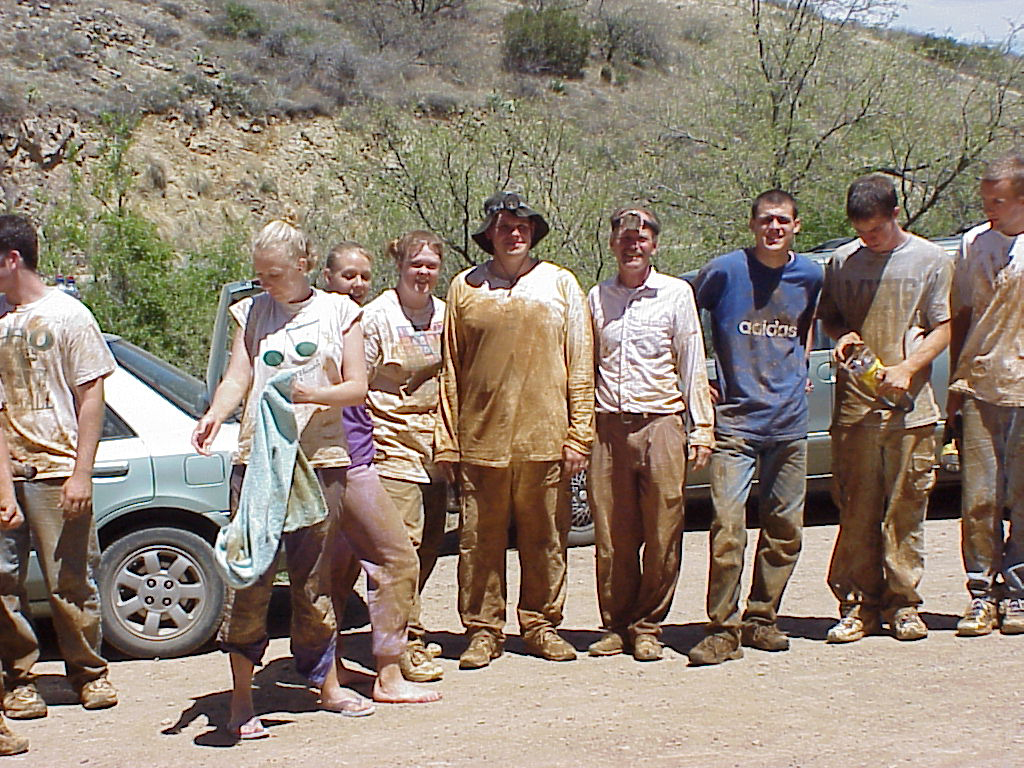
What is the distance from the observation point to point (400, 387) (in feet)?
17.7

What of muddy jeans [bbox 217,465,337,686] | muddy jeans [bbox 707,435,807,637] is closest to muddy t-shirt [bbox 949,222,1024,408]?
muddy jeans [bbox 707,435,807,637]

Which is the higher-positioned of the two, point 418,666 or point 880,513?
point 880,513

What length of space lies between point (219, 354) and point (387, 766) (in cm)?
268

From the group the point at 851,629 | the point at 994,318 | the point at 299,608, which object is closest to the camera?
the point at 299,608

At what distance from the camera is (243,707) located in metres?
4.54

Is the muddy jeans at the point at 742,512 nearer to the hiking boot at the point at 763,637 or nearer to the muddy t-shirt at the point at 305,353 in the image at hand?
the hiking boot at the point at 763,637

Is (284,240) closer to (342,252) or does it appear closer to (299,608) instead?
(342,252)

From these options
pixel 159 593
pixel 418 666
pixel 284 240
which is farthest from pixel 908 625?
pixel 159 593

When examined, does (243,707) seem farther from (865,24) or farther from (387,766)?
(865,24)

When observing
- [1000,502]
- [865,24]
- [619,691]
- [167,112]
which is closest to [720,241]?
[865,24]

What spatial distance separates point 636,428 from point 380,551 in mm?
1274

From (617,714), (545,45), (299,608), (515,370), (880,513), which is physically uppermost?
(545,45)

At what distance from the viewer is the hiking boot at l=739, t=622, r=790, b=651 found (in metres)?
5.46

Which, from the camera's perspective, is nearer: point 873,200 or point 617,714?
point 617,714
